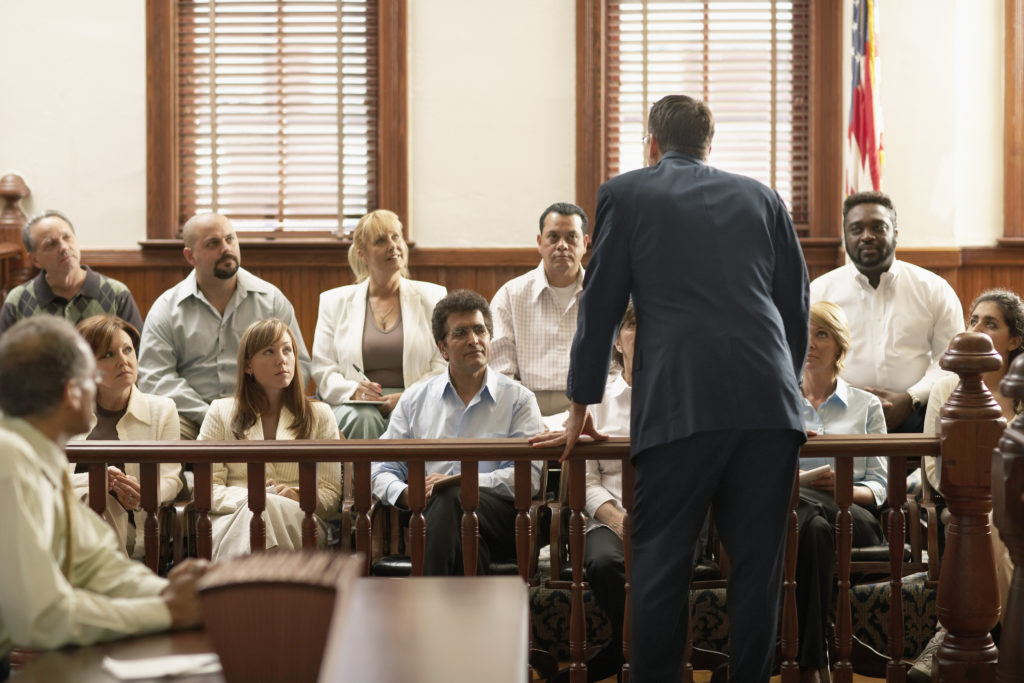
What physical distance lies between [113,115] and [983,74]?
429cm

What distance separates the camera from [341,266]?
6.30 meters

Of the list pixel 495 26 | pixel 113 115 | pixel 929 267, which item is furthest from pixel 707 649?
pixel 113 115

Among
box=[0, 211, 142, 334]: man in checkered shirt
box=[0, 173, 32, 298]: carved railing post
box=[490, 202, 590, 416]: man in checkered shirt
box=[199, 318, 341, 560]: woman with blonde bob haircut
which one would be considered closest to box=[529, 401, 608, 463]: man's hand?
box=[199, 318, 341, 560]: woman with blonde bob haircut

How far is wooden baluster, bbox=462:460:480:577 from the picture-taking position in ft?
10.4

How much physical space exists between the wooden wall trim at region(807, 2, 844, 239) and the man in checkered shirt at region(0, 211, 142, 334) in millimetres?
3365

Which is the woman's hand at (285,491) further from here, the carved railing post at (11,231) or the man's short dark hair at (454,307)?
the carved railing post at (11,231)

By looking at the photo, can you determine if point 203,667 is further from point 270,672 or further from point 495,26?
point 495,26

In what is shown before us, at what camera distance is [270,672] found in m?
1.62

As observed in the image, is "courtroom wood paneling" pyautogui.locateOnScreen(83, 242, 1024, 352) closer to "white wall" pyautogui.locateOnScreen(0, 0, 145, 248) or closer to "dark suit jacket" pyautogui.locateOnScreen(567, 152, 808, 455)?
"white wall" pyautogui.locateOnScreen(0, 0, 145, 248)

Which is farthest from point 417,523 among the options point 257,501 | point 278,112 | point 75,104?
point 75,104

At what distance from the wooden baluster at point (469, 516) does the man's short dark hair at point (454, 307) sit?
38.5 inches

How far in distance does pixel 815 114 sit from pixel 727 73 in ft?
1.58

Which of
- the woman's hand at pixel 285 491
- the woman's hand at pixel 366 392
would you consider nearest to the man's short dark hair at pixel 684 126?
the woman's hand at pixel 285 491

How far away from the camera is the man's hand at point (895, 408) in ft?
15.2
